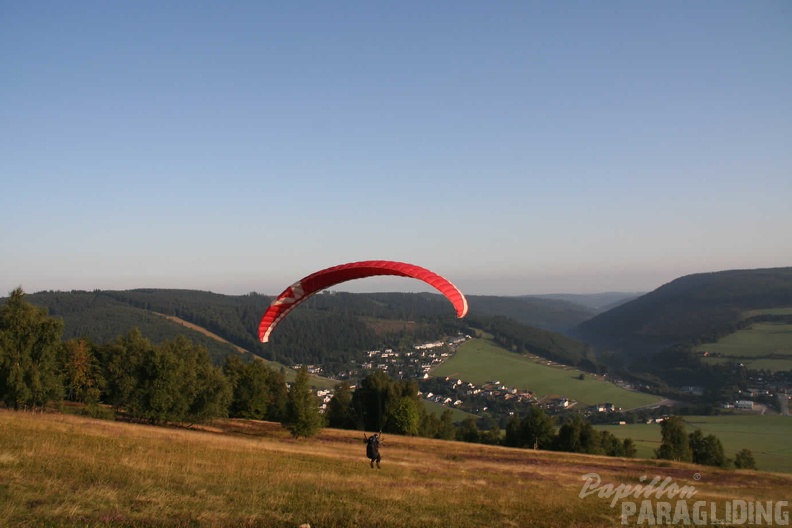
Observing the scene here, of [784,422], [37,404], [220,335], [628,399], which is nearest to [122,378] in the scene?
[37,404]

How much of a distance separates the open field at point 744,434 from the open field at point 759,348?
61.6m

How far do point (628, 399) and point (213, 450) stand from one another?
5279 inches

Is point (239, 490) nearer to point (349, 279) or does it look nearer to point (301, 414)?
point (349, 279)

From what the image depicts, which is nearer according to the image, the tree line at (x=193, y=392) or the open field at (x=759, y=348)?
the tree line at (x=193, y=392)

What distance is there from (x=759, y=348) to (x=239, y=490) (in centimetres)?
20443

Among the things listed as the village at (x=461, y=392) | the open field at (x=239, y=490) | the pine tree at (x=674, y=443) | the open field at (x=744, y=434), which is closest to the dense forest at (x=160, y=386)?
the open field at (x=239, y=490)

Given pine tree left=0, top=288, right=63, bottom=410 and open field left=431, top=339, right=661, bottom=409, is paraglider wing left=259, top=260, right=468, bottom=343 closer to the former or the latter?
pine tree left=0, top=288, right=63, bottom=410

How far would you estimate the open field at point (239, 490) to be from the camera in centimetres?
1072

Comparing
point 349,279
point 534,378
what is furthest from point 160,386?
point 534,378

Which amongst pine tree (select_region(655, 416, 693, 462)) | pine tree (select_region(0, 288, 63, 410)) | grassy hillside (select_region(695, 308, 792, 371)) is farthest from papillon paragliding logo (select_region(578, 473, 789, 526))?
grassy hillside (select_region(695, 308, 792, 371))

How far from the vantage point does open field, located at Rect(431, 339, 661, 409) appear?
13311cm

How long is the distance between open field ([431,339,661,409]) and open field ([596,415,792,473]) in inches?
870

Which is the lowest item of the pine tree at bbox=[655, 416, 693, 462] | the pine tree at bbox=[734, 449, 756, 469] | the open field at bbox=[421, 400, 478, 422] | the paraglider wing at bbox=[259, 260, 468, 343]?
the open field at bbox=[421, 400, 478, 422]

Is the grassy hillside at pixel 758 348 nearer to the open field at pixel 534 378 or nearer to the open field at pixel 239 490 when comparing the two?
the open field at pixel 534 378
